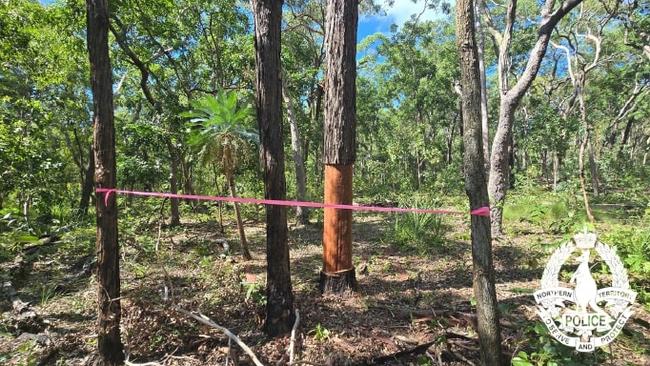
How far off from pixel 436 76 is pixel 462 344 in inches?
680

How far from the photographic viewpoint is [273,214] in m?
3.10

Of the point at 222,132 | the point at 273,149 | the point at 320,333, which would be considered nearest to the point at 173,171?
the point at 222,132

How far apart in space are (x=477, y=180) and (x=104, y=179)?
8.80ft

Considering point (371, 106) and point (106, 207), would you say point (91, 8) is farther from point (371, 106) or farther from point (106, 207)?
point (371, 106)

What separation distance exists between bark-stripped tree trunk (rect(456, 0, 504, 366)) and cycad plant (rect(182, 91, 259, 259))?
384 centimetres

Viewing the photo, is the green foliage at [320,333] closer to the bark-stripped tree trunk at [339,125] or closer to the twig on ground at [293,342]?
the twig on ground at [293,342]

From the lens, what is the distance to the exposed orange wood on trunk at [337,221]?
157 inches

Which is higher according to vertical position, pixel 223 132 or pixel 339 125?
pixel 223 132

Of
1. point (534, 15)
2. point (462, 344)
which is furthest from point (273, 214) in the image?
point (534, 15)

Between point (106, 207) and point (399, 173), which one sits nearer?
point (106, 207)

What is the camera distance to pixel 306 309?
371 centimetres

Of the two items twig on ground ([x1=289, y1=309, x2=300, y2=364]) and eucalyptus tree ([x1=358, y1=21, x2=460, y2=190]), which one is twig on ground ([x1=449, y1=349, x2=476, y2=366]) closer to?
twig on ground ([x1=289, y1=309, x2=300, y2=364])

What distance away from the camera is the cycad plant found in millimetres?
5293

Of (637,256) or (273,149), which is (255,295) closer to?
(273,149)
